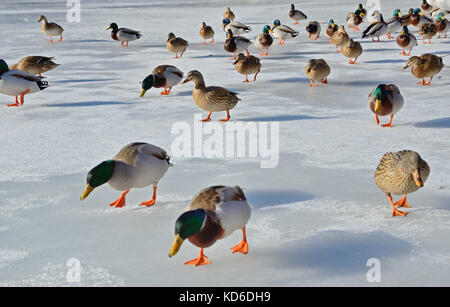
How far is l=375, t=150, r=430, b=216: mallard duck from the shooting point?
470cm

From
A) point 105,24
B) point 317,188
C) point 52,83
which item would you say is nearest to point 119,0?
point 105,24

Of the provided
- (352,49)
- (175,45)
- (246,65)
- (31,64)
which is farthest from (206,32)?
(31,64)

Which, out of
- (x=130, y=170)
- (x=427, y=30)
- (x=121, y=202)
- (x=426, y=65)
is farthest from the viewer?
(x=427, y=30)

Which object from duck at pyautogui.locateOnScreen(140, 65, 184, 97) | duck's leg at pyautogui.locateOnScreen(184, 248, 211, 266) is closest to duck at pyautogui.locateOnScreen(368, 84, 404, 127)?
duck at pyautogui.locateOnScreen(140, 65, 184, 97)

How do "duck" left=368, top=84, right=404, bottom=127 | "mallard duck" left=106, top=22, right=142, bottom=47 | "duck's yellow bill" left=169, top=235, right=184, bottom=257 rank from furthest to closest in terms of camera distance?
"mallard duck" left=106, top=22, right=142, bottom=47 < "duck" left=368, top=84, right=404, bottom=127 < "duck's yellow bill" left=169, top=235, right=184, bottom=257

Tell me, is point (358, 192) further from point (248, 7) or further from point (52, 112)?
point (248, 7)

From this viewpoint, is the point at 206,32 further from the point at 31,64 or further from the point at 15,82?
the point at 15,82

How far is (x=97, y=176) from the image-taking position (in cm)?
469

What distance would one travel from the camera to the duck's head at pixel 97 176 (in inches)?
184

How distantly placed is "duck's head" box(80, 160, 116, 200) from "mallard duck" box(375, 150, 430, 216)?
235 centimetres

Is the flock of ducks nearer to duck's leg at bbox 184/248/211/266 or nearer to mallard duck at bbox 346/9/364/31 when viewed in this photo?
duck's leg at bbox 184/248/211/266

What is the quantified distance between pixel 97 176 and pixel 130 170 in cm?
32

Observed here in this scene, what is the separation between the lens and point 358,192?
5.44 m

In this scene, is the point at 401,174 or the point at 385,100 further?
the point at 385,100
